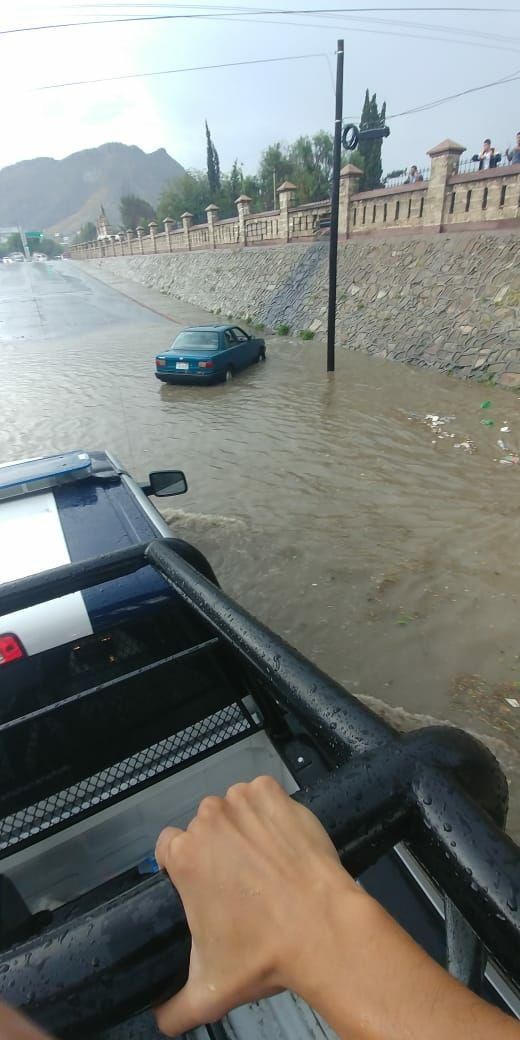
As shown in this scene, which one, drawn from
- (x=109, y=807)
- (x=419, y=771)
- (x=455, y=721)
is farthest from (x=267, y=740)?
(x=455, y=721)

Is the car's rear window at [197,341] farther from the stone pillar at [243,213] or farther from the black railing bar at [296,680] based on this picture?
the stone pillar at [243,213]

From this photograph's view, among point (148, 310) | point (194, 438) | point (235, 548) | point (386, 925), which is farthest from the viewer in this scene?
point (148, 310)

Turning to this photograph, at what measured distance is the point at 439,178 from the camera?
49.6 feet

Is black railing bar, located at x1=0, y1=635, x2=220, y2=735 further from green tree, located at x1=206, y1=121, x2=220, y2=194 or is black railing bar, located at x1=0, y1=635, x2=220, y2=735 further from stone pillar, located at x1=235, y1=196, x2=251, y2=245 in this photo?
green tree, located at x1=206, y1=121, x2=220, y2=194

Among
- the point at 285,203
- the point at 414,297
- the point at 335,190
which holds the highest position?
the point at 285,203

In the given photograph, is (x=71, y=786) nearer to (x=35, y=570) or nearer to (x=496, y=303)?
(x=35, y=570)

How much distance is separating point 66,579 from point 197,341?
42.9ft

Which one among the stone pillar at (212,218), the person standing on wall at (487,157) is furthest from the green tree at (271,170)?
the person standing on wall at (487,157)

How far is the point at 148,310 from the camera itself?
27.6 meters

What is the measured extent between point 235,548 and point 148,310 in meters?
24.7

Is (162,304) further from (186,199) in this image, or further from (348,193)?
(186,199)

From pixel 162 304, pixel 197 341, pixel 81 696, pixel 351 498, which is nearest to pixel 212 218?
pixel 162 304

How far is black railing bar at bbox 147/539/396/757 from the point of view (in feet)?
2.79

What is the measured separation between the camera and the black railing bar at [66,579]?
161 centimetres
